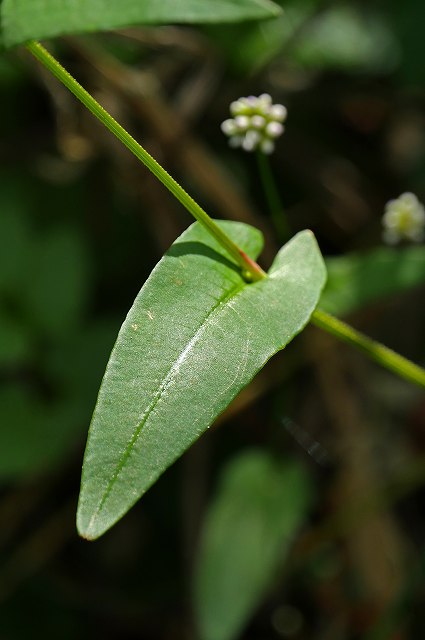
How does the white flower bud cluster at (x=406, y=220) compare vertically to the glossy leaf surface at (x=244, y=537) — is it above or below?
above

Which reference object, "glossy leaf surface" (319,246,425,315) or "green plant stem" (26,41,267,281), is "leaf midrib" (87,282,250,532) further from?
"glossy leaf surface" (319,246,425,315)

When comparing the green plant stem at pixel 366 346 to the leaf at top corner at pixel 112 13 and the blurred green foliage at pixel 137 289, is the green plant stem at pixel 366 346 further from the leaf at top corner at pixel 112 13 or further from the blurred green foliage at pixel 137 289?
the leaf at top corner at pixel 112 13

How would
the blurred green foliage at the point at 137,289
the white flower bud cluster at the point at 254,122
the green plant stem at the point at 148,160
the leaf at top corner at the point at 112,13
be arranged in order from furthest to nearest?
the blurred green foliage at the point at 137,289 < the white flower bud cluster at the point at 254,122 < the leaf at top corner at the point at 112,13 < the green plant stem at the point at 148,160

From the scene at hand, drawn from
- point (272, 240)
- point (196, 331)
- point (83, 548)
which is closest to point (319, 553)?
point (83, 548)

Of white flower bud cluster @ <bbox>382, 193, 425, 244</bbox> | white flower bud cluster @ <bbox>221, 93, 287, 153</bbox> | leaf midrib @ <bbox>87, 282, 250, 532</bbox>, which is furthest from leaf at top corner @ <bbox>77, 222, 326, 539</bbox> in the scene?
white flower bud cluster @ <bbox>382, 193, 425, 244</bbox>

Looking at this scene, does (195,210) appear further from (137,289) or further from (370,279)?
(137,289)

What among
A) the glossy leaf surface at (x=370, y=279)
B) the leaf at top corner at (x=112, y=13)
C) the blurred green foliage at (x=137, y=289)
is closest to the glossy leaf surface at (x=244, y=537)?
the blurred green foliage at (x=137, y=289)

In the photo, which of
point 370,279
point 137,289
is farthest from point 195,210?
point 137,289
